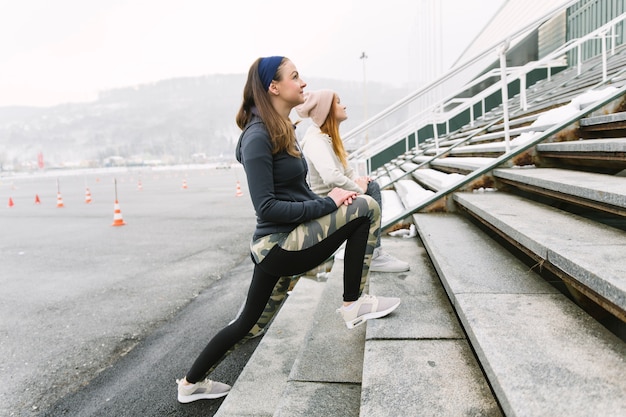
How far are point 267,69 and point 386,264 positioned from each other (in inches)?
61.3

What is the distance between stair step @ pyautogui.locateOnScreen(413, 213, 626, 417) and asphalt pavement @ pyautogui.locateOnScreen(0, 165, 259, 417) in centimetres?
153

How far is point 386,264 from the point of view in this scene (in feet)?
9.91

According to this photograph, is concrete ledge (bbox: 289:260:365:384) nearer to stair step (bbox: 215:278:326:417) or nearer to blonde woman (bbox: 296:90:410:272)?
stair step (bbox: 215:278:326:417)

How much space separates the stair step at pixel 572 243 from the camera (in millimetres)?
1649

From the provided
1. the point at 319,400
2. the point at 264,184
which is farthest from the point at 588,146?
the point at 319,400

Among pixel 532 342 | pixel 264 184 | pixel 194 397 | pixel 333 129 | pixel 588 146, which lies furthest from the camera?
pixel 588 146

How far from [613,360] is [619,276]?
32 cm

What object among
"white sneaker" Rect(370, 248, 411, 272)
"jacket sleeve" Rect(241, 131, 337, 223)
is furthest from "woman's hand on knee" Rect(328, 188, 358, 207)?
"white sneaker" Rect(370, 248, 411, 272)

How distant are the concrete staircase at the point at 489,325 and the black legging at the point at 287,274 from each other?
0.73 ft

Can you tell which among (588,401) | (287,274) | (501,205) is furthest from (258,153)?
(501,205)

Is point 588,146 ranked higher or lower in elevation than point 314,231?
higher

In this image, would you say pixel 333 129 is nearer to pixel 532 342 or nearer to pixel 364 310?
pixel 364 310

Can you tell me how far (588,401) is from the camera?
1.29 m

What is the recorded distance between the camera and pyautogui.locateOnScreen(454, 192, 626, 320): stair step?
165 centimetres
